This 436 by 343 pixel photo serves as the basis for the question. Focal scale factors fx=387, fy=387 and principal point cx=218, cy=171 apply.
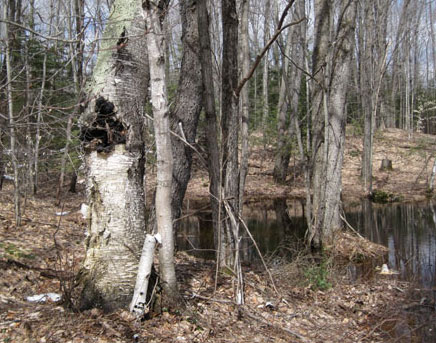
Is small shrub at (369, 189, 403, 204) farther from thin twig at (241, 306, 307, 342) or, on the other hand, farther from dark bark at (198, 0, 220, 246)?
thin twig at (241, 306, 307, 342)

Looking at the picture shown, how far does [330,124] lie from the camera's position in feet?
28.2

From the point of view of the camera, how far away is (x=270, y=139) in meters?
20.2

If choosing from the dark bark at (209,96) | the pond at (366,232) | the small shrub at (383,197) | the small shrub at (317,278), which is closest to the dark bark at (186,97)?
the pond at (366,232)

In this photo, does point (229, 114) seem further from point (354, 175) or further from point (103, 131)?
point (354, 175)

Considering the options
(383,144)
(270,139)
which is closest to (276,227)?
(270,139)

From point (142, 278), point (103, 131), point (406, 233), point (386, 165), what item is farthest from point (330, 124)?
point (386, 165)

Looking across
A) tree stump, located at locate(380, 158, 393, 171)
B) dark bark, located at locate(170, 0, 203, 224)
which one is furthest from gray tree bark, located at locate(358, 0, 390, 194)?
dark bark, located at locate(170, 0, 203, 224)

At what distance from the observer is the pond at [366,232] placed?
7637 millimetres

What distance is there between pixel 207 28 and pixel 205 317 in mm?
3387

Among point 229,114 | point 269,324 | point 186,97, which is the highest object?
point 186,97

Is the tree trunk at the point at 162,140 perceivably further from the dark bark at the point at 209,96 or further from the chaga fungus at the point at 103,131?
the dark bark at the point at 209,96

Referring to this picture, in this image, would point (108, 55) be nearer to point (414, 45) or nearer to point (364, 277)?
point (364, 277)

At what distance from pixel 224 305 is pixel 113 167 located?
6.57ft

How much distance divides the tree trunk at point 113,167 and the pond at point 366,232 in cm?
280
